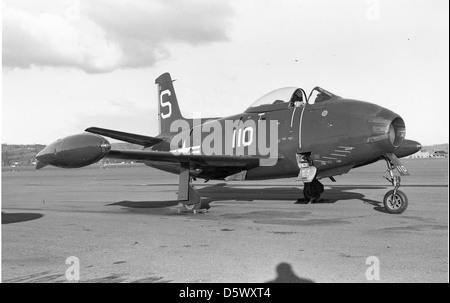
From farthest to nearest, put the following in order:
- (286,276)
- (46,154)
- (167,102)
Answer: (167,102)
(46,154)
(286,276)

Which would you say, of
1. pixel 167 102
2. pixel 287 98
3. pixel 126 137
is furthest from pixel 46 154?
pixel 167 102

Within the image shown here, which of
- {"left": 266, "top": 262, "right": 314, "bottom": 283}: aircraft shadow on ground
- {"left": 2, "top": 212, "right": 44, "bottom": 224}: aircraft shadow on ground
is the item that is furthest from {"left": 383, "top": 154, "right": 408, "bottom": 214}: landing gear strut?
{"left": 2, "top": 212, "right": 44, "bottom": 224}: aircraft shadow on ground

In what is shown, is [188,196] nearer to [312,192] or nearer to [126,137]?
[126,137]

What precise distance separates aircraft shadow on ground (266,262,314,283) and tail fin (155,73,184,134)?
1316 centimetres

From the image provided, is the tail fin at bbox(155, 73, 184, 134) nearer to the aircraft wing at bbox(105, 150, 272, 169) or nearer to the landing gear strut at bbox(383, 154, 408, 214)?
the aircraft wing at bbox(105, 150, 272, 169)

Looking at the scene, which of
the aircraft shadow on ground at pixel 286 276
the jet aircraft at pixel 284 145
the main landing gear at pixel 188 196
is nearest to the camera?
the aircraft shadow on ground at pixel 286 276

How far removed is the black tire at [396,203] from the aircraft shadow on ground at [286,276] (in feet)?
→ 19.6

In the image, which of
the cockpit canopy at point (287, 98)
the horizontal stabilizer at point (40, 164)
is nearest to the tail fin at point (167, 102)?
the cockpit canopy at point (287, 98)

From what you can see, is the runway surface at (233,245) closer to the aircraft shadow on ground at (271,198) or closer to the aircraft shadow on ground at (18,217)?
the aircraft shadow on ground at (18,217)

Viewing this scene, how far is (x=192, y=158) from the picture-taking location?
11.8 meters

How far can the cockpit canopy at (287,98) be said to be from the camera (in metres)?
11.9

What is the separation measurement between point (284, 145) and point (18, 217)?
8.21m
